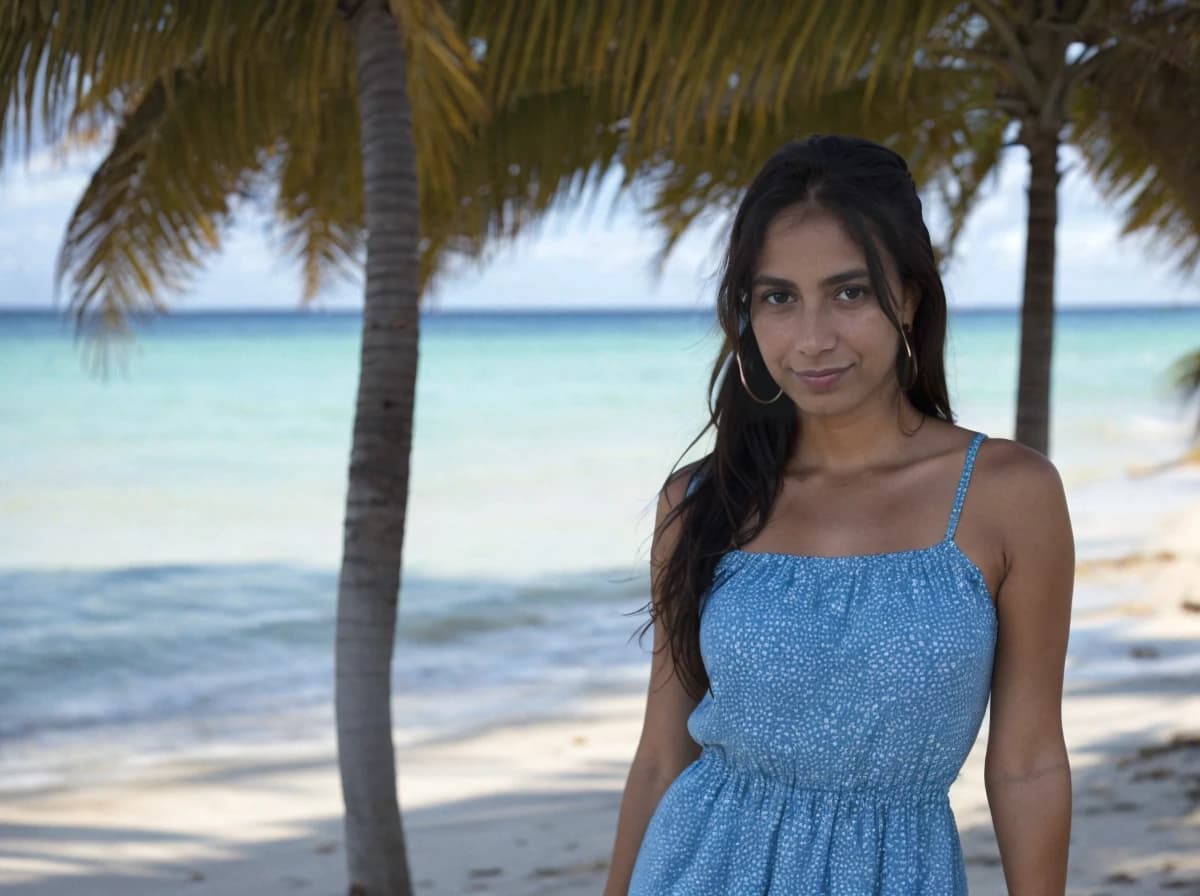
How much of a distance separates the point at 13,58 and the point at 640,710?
6963 mm

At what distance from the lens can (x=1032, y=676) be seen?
2.11m

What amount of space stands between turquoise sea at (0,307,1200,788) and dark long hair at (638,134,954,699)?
293mm

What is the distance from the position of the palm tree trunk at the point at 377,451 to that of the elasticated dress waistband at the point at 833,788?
2.66 m

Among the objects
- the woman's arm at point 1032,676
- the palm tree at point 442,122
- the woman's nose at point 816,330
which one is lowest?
the woman's arm at point 1032,676

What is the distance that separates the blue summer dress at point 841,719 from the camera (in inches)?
82.6

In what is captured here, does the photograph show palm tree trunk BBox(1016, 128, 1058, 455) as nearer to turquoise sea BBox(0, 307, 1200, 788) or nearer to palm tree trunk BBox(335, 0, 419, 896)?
turquoise sea BBox(0, 307, 1200, 788)

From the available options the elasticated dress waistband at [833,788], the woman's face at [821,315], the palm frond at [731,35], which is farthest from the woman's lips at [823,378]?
the palm frond at [731,35]

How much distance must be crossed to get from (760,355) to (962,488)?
455mm

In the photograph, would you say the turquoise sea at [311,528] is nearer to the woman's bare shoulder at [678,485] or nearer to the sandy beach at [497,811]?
the woman's bare shoulder at [678,485]

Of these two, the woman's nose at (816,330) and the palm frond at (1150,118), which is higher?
the palm frond at (1150,118)

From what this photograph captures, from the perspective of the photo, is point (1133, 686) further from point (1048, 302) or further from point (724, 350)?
point (724, 350)

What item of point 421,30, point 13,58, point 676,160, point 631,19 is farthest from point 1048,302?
point 13,58

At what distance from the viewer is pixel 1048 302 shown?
6.44m

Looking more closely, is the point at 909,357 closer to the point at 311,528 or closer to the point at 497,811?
the point at 497,811
